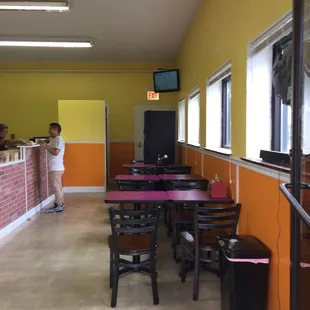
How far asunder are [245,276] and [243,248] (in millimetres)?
192

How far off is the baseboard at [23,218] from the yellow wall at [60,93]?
334 centimetres

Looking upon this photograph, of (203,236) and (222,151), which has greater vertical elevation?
(222,151)

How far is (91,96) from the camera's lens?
10.1 m

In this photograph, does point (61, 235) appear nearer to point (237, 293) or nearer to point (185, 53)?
point (237, 293)

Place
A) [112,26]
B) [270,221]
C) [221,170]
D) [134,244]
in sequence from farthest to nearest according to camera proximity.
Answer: [112,26] < [221,170] < [134,244] < [270,221]

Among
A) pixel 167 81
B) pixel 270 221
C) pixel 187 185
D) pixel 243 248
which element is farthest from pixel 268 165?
pixel 167 81

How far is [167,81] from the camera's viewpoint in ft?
28.7

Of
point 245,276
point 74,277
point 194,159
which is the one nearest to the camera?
point 245,276

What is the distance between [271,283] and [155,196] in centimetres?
148

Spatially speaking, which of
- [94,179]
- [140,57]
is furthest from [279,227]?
[140,57]

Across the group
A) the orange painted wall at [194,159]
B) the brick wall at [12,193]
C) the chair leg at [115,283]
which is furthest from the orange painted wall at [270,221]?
the brick wall at [12,193]

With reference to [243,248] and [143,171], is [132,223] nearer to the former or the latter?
[243,248]

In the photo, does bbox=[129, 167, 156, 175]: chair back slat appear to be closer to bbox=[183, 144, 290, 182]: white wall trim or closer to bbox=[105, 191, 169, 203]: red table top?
bbox=[183, 144, 290, 182]: white wall trim

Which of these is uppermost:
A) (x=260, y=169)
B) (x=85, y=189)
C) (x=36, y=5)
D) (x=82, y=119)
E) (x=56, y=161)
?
(x=36, y=5)
